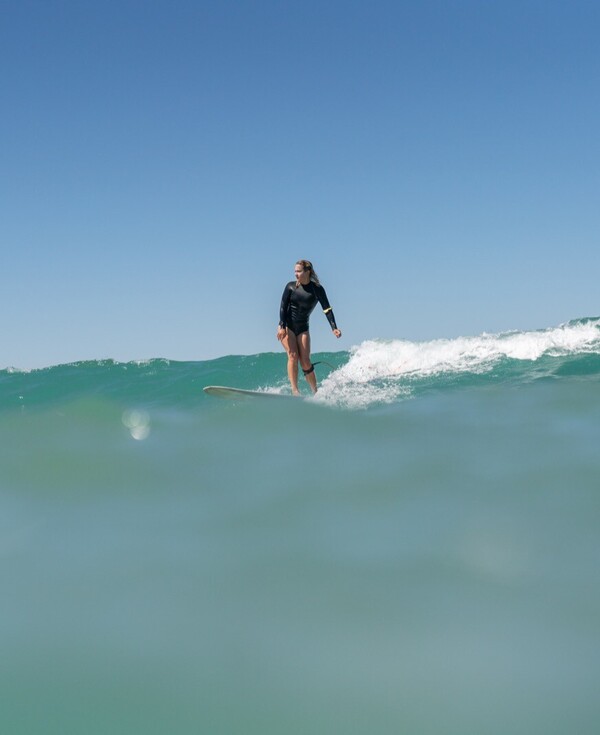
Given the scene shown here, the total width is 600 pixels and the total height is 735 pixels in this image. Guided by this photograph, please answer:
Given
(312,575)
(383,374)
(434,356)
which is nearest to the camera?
(312,575)

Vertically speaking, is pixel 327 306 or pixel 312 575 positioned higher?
pixel 327 306

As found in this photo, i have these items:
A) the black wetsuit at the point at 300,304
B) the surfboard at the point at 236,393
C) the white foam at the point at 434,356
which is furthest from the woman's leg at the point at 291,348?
the surfboard at the point at 236,393

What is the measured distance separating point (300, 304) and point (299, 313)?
0.16 meters

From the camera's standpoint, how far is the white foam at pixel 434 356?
954 cm

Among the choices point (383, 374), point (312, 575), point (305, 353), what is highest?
point (305, 353)

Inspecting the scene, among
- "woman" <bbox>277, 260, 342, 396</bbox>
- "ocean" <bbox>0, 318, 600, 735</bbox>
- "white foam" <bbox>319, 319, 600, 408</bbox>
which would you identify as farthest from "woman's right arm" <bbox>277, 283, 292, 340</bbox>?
"ocean" <bbox>0, 318, 600, 735</bbox>

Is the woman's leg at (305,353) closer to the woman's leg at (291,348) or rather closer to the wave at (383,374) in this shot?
the woman's leg at (291,348)

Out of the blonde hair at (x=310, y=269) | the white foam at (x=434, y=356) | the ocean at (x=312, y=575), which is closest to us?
the ocean at (x=312, y=575)

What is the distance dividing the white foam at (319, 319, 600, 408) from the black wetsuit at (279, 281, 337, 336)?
1178mm

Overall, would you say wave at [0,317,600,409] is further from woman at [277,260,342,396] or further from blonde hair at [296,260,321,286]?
blonde hair at [296,260,321,286]

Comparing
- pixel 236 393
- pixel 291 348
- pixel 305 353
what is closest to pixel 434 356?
pixel 305 353

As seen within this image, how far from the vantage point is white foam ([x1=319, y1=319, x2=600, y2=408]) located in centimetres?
954

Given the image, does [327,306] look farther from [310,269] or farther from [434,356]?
[434,356]

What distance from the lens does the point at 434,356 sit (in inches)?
558
